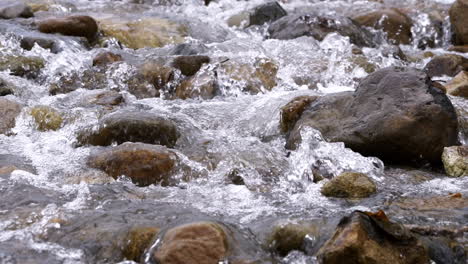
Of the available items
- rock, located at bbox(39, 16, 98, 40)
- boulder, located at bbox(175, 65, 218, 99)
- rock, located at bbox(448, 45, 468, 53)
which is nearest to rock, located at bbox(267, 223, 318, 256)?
boulder, located at bbox(175, 65, 218, 99)

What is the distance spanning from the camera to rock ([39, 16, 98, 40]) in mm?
8703

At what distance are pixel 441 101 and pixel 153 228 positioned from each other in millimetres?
2878

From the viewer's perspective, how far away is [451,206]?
4.08 metres

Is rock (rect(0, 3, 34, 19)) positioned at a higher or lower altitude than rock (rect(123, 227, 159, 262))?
lower

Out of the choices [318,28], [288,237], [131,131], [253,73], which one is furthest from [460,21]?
[288,237]

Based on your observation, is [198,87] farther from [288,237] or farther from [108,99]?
[288,237]

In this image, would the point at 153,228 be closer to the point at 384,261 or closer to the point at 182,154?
the point at 384,261

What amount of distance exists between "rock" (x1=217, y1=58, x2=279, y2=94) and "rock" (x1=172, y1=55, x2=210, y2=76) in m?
0.27

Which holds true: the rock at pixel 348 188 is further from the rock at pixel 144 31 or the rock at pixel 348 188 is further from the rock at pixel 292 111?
the rock at pixel 144 31

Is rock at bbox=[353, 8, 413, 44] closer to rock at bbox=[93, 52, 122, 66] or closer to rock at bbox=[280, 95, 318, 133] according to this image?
rock at bbox=[93, 52, 122, 66]

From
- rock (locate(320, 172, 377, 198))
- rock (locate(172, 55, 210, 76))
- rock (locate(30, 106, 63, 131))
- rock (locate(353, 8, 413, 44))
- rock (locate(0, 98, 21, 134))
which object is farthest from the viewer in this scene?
rock (locate(353, 8, 413, 44))

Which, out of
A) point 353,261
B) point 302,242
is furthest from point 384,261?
point 302,242

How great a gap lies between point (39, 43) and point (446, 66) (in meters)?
5.28

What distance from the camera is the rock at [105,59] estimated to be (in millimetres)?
7719
